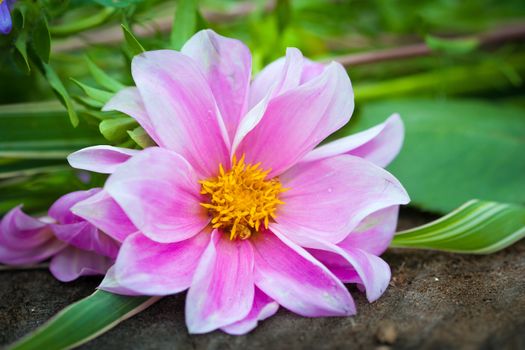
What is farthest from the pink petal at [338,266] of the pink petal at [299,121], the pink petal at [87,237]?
the pink petal at [87,237]

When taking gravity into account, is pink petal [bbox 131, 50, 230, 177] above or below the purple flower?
below

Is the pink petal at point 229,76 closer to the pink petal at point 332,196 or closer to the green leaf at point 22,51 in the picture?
the pink petal at point 332,196

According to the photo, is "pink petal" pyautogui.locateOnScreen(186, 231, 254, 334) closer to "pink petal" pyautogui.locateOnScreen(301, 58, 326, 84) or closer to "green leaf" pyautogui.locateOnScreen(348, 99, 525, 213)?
"pink petal" pyautogui.locateOnScreen(301, 58, 326, 84)

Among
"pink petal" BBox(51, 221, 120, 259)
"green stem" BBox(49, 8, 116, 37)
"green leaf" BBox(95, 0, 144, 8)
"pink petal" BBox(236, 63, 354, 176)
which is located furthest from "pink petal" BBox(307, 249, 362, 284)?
"green stem" BBox(49, 8, 116, 37)

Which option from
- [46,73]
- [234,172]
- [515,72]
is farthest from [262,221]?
[515,72]

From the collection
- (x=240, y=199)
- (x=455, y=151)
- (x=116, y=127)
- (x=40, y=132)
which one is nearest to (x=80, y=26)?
(x=40, y=132)

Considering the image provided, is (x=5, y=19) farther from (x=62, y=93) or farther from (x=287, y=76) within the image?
(x=287, y=76)
